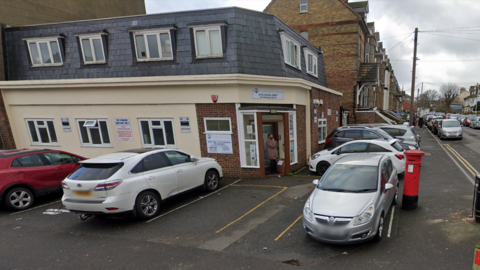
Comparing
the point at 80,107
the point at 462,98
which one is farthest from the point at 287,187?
A: the point at 462,98

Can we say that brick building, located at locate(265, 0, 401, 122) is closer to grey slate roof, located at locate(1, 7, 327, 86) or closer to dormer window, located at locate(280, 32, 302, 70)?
dormer window, located at locate(280, 32, 302, 70)

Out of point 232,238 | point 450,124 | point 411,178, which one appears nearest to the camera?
point 232,238

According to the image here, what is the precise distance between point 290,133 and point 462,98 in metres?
124

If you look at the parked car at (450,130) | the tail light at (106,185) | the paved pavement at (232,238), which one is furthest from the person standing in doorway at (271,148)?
the parked car at (450,130)

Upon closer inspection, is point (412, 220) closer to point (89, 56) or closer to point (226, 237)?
point (226, 237)

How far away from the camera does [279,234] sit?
197 inches

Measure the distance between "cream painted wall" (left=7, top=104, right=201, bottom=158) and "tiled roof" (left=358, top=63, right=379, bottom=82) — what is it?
56.0 feet

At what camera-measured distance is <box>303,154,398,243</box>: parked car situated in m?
4.11

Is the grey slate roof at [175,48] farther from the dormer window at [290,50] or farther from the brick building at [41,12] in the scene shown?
the brick building at [41,12]

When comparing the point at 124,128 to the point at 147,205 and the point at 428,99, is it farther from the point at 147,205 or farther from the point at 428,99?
the point at 428,99

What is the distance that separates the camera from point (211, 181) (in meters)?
7.94

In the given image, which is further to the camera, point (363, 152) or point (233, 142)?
point (233, 142)

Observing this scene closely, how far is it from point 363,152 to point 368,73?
15.0 meters

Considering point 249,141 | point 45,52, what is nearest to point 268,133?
point 249,141
